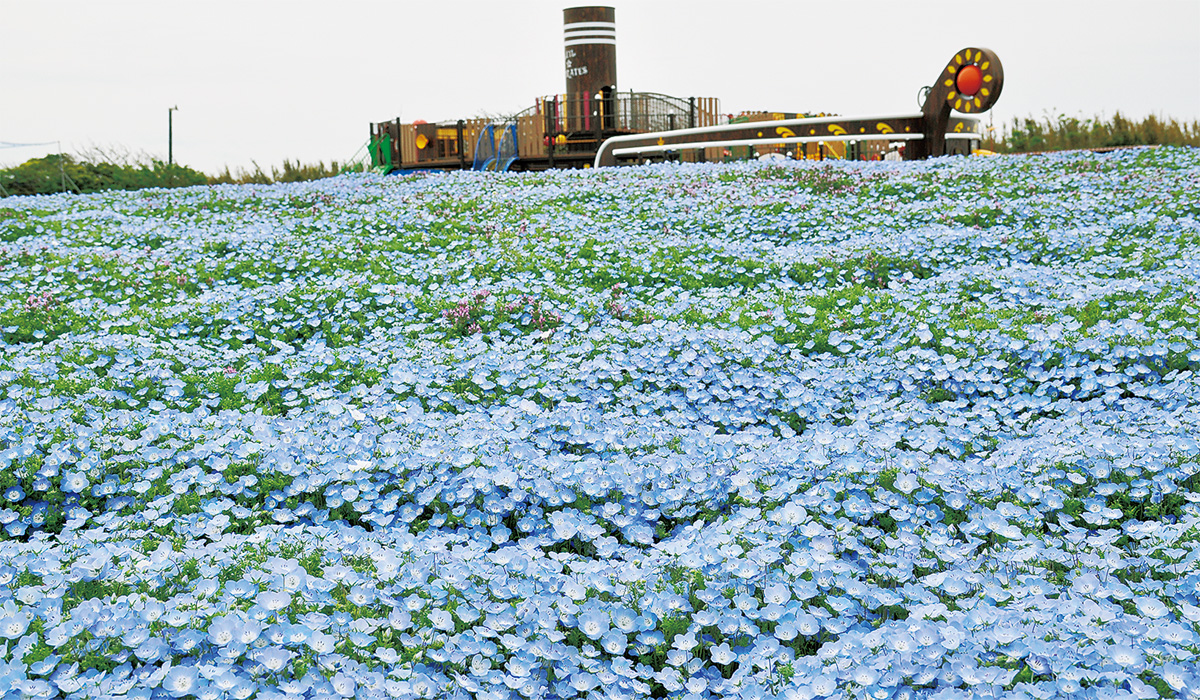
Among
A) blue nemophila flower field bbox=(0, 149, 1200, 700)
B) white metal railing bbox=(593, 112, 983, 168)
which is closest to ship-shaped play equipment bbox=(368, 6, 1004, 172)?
white metal railing bbox=(593, 112, 983, 168)

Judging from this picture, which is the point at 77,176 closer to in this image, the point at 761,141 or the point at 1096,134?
the point at 761,141

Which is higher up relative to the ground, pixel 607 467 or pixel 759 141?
pixel 759 141

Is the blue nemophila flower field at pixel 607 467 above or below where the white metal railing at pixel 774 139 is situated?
below

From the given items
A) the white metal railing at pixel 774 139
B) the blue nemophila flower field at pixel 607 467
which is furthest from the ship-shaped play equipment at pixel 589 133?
the blue nemophila flower field at pixel 607 467

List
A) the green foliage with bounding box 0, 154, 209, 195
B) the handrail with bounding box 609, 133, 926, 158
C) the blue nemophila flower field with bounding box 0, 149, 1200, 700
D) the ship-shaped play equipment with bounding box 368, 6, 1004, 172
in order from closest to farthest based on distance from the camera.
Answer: the blue nemophila flower field with bounding box 0, 149, 1200, 700 → the handrail with bounding box 609, 133, 926, 158 → the green foliage with bounding box 0, 154, 209, 195 → the ship-shaped play equipment with bounding box 368, 6, 1004, 172

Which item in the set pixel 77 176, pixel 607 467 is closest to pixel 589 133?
pixel 77 176

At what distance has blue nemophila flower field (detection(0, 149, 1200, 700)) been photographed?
2.99 meters

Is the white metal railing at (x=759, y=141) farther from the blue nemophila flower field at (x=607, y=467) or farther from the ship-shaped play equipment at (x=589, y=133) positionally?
the blue nemophila flower field at (x=607, y=467)

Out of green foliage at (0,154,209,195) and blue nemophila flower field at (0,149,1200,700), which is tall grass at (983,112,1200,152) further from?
green foliage at (0,154,209,195)

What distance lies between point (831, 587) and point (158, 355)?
16.9ft

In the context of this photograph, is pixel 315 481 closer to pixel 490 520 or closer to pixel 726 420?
pixel 490 520

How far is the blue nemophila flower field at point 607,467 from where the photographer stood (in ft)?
9.81

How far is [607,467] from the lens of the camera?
4.52 m

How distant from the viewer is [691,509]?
4.24 m
